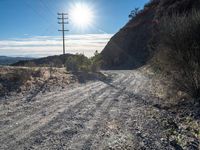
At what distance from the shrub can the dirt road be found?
6.33ft

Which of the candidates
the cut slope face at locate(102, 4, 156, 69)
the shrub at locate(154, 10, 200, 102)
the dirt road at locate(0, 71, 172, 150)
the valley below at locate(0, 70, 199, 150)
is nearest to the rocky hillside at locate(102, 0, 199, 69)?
the cut slope face at locate(102, 4, 156, 69)

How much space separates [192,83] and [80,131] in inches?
269

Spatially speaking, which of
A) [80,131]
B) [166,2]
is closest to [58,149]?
[80,131]

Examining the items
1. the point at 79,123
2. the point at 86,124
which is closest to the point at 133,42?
the point at 79,123

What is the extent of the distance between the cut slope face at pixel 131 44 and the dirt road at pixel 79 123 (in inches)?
1864

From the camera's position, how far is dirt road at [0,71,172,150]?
26.5 ft

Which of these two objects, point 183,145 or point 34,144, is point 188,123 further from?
point 34,144

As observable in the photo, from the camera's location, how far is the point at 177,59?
1419 cm

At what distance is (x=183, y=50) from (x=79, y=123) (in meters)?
6.13

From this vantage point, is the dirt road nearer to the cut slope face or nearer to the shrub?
the shrub

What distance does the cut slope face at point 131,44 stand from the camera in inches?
2593

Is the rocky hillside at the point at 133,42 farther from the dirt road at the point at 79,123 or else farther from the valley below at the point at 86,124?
the dirt road at the point at 79,123

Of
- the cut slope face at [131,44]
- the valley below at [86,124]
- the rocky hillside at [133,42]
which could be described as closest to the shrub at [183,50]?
the valley below at [86,124]

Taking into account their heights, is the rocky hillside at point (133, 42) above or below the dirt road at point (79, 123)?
above
